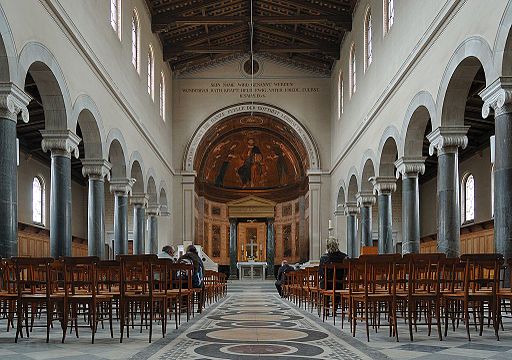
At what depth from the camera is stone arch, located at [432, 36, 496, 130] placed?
1111 centimetres

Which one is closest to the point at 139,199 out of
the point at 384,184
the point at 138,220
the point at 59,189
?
the point at 138,220

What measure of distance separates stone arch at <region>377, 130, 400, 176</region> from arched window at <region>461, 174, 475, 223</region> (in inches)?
248

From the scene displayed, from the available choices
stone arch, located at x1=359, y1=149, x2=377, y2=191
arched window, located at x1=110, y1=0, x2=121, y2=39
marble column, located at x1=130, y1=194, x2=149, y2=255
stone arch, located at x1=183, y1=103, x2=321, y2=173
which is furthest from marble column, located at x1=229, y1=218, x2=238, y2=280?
arched window, located at x1=110, y1=0, x2=121, y2=39

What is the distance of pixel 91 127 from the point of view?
16328mm

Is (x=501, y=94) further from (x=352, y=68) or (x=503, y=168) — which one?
(x=352, y=68)

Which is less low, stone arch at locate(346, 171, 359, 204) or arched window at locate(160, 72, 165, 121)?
arched window at locate(160, 72, 165, 121)

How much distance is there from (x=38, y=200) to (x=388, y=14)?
1452 centimetres

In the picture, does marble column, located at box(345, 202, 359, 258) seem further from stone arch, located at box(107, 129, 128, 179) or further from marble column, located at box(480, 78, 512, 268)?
marble column, located at box(480, 78, 512, 268)

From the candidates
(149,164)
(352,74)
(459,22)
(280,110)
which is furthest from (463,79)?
(280,110)

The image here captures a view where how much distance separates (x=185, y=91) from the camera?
1211 inches

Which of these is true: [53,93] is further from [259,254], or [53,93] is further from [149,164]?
[259,254]

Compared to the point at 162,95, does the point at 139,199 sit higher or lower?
lower

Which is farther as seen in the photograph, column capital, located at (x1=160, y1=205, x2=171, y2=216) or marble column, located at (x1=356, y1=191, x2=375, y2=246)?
column capital, located at (x1=160, y1=205, x2=171, y2=216)

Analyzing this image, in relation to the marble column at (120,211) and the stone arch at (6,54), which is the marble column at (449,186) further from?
the marble column at (120,211)
